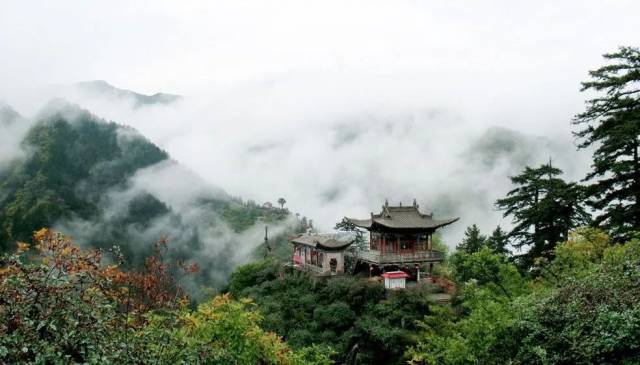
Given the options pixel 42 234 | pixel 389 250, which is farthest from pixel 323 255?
pixel 42 234

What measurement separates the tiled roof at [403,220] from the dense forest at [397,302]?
11.6 feet

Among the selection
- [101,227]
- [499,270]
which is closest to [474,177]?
[101,227]

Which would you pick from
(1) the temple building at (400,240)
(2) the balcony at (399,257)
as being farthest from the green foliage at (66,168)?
(1) the temple building at (400,240)

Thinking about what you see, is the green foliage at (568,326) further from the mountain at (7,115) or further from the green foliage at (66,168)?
the mountain at (7,115)

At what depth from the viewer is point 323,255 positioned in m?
33.9

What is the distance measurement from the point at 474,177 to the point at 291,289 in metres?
112

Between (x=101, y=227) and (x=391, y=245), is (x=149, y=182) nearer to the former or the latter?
(x=101, y=227)

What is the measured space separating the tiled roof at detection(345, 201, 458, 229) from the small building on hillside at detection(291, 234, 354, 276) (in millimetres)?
2381

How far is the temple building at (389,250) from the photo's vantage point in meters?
31.4

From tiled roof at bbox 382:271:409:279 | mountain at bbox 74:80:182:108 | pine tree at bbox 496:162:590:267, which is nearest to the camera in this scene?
pine tree at bbox 496:162:590:267

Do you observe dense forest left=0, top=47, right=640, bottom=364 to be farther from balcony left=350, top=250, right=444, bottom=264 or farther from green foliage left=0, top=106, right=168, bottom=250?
green foliage left=0, top=106, right=168, bottom=250

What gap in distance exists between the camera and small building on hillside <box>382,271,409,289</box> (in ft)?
95.4

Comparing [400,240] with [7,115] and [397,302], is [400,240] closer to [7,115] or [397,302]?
[397,302]

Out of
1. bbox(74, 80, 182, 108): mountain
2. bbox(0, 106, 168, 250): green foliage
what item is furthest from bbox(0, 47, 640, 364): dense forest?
bbox(74, 80, 182, 108): mountain
